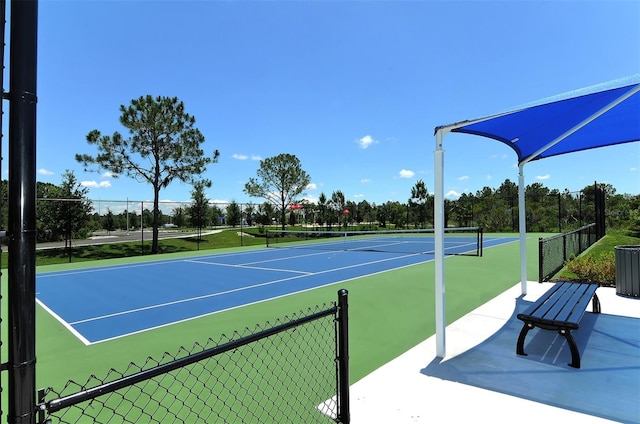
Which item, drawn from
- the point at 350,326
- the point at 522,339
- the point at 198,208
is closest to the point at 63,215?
the point at 198,208

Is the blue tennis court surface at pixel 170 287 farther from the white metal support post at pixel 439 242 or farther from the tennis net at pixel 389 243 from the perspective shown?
the white metal support post at pixel 439 242

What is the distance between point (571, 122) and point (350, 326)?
4281 mm

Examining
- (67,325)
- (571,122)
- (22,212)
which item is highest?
(571,122)

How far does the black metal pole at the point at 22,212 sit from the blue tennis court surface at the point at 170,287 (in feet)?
14.3

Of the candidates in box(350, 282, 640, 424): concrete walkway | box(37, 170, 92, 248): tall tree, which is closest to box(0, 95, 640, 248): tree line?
box(37, 170, 92, 248): tall tree

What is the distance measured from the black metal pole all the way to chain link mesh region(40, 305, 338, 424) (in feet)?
4.25

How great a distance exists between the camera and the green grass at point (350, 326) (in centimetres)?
422

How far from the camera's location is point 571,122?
498cm

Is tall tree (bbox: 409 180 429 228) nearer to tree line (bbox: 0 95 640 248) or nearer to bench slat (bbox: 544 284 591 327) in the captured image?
tree line (bbox: 0 95 640 248)

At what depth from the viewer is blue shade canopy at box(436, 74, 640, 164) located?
145 inches

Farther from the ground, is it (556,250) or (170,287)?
(556,250)

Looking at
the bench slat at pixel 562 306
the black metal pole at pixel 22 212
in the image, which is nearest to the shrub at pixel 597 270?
the bench slat at pixel 562 306

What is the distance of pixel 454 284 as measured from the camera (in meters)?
8.27

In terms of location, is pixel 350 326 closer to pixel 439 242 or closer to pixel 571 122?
pixel 439 242
